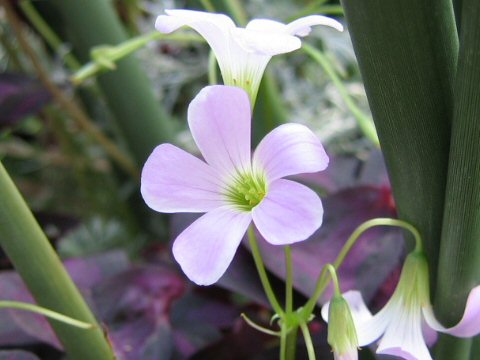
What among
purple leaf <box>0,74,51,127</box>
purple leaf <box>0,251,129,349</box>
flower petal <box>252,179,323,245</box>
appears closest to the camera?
flower petal <box>252,179,323,245</box>

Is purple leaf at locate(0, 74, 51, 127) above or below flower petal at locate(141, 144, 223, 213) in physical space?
above

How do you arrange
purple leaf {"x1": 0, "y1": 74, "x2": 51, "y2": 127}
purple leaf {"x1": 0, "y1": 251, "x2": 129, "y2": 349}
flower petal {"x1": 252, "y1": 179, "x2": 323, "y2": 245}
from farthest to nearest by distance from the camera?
purple leaf {"x1": 0, "y1": 74, "x2": 51, "y2": 127}
purple leaf {"x1": 0, "y1": 251, "x2": 129, "y2": 349}
flower petal {"x1": 252, "y1": 179, "x2": 323, "y2": 245}

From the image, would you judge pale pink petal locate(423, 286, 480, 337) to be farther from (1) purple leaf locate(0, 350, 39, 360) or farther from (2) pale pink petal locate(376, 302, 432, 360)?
(1) purple leaf locate(0, 350, 39, 360)

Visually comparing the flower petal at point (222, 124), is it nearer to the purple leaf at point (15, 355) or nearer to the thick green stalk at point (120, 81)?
the purple leaf at point (15, 355)

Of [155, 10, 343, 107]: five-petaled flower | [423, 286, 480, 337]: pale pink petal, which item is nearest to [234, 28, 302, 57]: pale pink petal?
[155, 10, 343, 107]: five-petaled flower

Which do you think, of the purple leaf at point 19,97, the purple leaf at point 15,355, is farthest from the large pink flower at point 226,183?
the purple leaf at point 19,97

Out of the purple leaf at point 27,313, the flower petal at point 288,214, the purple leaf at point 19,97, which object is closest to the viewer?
the flower petal at point 288,214

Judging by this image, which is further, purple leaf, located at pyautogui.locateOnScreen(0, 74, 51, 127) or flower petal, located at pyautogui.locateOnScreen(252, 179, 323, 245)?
purple leaf, located at pyautogui.locateOnScreen(0, 74, 51, 127)
